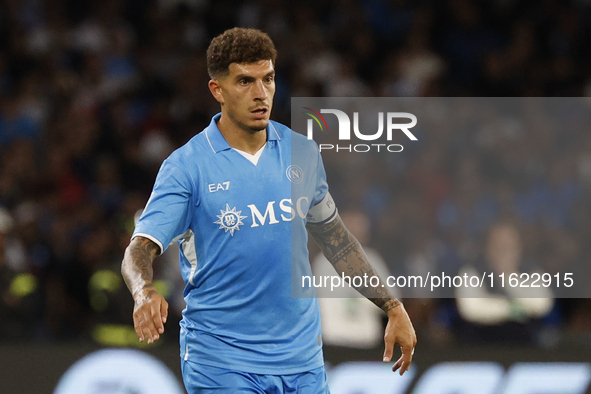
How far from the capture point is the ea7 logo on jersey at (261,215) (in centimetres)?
366

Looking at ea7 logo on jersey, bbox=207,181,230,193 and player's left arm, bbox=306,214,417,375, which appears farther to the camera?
player's left arm, bbox=306,214,417,375

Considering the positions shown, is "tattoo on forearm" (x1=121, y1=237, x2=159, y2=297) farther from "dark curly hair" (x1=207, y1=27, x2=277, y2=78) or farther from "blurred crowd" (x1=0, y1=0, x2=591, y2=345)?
"blurred crowd" (x1=0, y1=0, x2=591, y2=345)

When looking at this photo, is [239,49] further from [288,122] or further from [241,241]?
[288,122]

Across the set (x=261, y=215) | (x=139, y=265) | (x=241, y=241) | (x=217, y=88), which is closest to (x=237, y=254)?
(x=241, y=241)

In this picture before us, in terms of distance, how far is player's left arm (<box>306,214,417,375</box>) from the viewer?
3.82m

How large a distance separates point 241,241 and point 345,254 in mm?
620

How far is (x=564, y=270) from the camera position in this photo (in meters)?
6.84

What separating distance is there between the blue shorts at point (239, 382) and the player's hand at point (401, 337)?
0.38 meters

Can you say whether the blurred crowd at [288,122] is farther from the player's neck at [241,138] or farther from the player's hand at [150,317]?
the player's hand at [150,317]

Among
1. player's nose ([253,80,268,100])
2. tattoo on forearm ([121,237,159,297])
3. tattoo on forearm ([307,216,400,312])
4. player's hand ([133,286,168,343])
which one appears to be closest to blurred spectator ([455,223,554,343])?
tattoo on forearm ([307,216,400,312])

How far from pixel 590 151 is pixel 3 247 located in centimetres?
536

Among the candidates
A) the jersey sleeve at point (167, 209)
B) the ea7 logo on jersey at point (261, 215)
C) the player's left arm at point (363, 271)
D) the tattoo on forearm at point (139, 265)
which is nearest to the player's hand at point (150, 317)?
the tattoo on forearm at point (139, 265)

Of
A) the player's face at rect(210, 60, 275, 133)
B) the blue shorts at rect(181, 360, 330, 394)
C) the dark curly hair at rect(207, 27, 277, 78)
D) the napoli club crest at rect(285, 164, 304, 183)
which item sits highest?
the dark curly hair at rect(207, 27, 277, 78)

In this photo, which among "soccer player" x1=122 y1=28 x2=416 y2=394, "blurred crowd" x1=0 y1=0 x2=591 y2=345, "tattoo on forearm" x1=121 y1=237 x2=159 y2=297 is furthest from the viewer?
"blurred crowd" x1=0 y1=0 x2=591 y2=345
